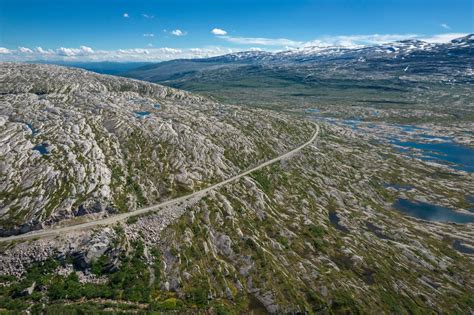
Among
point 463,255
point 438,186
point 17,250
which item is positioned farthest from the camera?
point 438,186

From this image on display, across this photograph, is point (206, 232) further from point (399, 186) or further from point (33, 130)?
point (399, 186)

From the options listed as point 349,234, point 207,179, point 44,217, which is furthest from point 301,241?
point 44,217

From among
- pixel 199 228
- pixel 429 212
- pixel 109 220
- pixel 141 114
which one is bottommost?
pixel 429 212

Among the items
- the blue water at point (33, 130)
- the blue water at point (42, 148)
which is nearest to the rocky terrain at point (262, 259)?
the blue water at point (42, 148)

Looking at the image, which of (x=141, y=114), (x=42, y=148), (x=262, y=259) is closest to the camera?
(x=262, y=259)

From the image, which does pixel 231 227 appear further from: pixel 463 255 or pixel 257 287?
pixel 463 255

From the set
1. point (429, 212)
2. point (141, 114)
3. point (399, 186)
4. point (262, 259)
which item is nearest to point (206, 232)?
point (262, 259)
